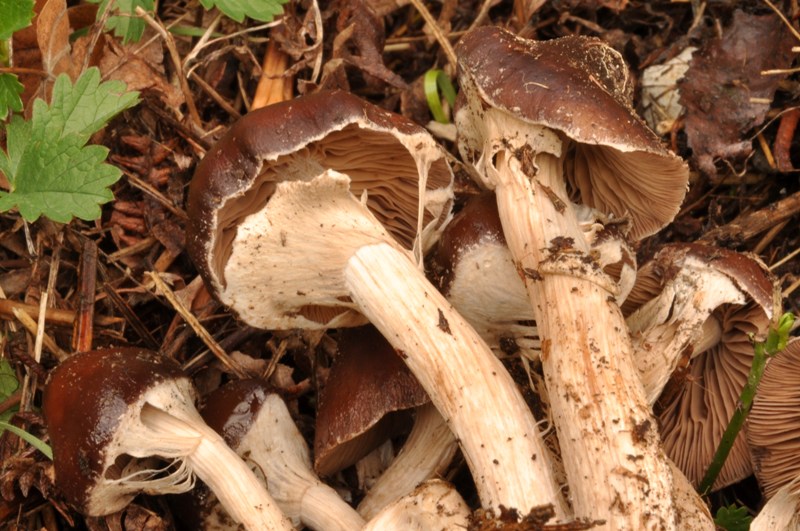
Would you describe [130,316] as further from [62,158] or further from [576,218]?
[576,218]

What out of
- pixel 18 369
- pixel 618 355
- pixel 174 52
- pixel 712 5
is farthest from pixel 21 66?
pixel 712 5

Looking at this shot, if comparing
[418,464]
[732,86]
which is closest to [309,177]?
[418,464]

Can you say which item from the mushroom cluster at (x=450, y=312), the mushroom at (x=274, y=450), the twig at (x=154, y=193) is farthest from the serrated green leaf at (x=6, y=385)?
the twig at (x=154, y=193)

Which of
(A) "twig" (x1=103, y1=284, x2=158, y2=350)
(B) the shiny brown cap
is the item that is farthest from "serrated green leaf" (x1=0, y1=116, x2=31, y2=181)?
(B) the shiny brown cap

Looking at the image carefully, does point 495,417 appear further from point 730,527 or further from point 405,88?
point 405,88

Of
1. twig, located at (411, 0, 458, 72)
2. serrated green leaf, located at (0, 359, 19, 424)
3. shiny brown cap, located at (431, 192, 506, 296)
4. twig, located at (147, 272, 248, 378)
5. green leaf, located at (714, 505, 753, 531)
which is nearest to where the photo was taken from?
green leaf, located at (714, 505, 753, 531)

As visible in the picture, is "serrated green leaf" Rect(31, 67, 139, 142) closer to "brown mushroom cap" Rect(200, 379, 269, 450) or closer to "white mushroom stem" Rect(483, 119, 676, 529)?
"brown mushroom cap" Rect(200, 379, 269, 450)
